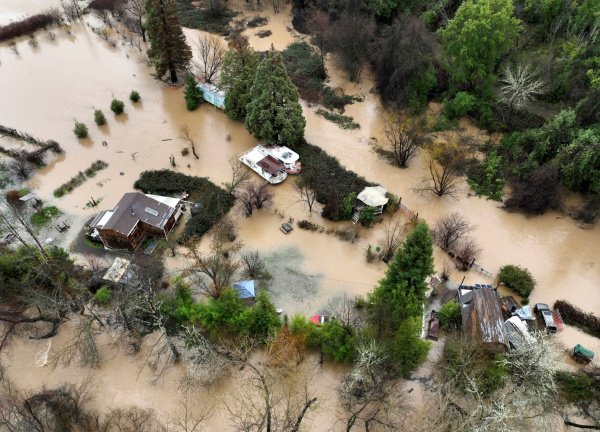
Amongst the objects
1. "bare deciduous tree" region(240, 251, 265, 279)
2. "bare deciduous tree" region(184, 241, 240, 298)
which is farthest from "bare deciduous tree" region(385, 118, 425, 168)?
"bare deciduous tree" region(184, 241, 240, 298)

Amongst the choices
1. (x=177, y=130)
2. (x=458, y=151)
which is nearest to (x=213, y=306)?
(x=177, y=130)

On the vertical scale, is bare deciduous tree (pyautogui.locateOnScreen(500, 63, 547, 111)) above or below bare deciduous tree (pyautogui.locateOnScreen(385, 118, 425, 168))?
above

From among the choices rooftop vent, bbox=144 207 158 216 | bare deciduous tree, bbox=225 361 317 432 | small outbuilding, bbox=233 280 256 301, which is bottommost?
bare deciduous tree, bbox=225 361 317 432

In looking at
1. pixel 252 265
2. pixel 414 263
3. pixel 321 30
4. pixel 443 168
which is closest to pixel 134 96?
pixel 321 30

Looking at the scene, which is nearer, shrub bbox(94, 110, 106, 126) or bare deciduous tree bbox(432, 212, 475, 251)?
bare deciduous tree bbox(432, 212, 475, 251)

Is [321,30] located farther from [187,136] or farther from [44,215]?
[44,215]

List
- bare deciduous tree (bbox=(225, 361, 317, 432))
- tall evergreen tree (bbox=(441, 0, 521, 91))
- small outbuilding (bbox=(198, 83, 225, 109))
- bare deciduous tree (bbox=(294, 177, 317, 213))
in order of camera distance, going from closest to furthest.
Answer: bare deciduous tree (bbox=(225, 361, 317, 432)) → bare deciduous tree (bbox=(294, 177, 317, 213)) → tall evergreen tree (bbox=(441, 0, 521, 91)) → small outbuilding (bbox=(198, 83, 225, 109))

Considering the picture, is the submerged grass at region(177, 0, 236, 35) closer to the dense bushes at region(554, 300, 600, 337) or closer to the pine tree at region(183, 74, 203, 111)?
the pine tree at region(183, 74, 203, 111)

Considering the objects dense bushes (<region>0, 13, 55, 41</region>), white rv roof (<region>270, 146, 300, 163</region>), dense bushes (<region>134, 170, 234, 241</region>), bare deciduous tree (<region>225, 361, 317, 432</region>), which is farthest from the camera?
dense bushes (<region>0, 13, 55, 41</region>)
